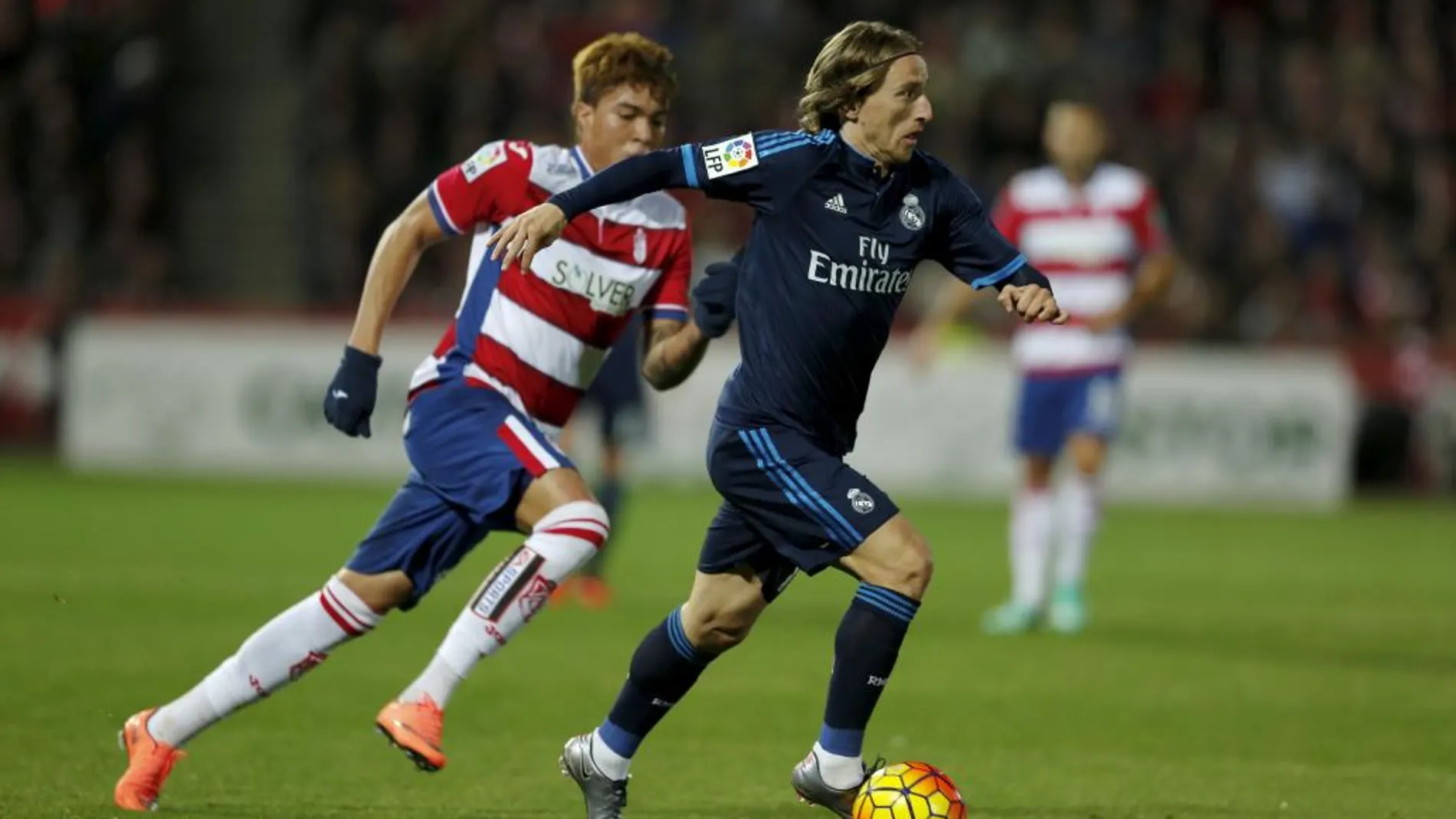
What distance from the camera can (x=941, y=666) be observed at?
366 inches

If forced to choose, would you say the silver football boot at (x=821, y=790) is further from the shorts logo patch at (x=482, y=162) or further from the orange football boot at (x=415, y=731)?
the shorts logo patch at (x=482, y=162)

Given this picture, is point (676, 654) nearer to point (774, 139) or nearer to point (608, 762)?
point (608, 762)

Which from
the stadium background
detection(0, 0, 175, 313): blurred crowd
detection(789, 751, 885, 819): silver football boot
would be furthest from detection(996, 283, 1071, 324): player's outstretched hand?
detection(0, 0, 175, 313): blurred crowd

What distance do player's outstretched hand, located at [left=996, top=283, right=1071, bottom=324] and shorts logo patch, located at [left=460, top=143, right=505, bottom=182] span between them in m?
1.64

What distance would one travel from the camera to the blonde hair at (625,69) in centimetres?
643

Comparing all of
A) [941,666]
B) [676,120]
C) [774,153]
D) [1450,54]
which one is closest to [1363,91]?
[1450,54]

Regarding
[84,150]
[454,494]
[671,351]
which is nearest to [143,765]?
[454,494]

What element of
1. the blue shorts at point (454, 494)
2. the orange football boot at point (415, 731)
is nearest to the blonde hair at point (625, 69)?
the blue shorts at point (454, 494)

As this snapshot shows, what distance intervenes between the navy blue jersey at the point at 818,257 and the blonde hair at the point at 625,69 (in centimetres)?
85

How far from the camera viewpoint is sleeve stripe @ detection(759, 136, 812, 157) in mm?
5645

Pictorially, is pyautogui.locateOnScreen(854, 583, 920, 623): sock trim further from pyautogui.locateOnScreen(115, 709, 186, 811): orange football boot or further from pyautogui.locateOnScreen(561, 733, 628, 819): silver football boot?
pyautogui.locateOnScreen(115, 709, 186, 811): orange football boot

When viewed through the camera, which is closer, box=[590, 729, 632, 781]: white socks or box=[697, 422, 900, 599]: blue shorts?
box=[697, 422, 900, 599]: blue shorts

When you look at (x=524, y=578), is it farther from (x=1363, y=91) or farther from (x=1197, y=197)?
(x=1363, y=91)

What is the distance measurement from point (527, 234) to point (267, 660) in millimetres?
1581
